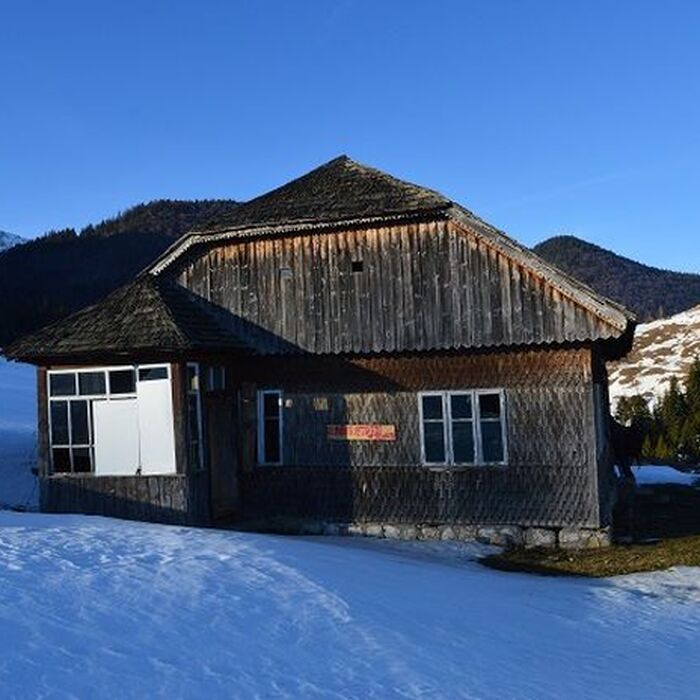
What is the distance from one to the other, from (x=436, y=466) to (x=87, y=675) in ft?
37.5

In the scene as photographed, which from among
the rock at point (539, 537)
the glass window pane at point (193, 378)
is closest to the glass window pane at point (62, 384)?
the glass window pane at point (193, 378)

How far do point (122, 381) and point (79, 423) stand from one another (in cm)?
126

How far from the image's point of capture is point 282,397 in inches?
736

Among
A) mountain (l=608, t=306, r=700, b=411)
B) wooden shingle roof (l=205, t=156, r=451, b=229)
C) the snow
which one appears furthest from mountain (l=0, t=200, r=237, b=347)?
wooden shingle roof (l=205, t=156, r=451, b=229)

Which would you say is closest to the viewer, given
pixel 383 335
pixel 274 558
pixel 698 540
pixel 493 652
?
pixel 493 652

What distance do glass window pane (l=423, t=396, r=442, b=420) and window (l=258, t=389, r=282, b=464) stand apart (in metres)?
3.20

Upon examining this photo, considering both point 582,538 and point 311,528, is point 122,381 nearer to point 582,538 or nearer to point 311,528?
point 311,528

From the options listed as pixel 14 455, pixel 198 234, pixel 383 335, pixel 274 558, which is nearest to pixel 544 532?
pixel 383 335

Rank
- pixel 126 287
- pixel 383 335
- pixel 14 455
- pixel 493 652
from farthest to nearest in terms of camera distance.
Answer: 1. pixel 14 455
2. pixel 126 287
3. pixel 383 335
4. pixel 493 652

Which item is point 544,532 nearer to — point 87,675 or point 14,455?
point 87,675

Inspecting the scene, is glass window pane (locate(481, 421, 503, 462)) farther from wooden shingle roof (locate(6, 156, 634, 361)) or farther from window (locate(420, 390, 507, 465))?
wooden shingle roof (locate(6, 156, 634, 361))

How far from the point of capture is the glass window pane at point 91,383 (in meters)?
17.6

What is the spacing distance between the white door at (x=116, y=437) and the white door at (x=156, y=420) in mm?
178

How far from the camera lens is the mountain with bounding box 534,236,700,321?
16825 cm
